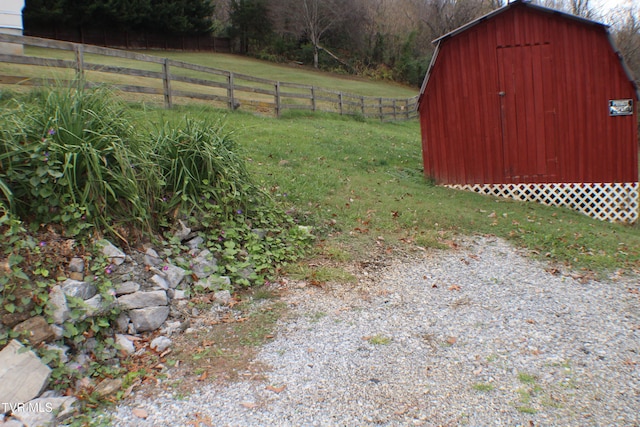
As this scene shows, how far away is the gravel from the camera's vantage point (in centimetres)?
319

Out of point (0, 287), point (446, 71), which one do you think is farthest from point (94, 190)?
point (446, 71)

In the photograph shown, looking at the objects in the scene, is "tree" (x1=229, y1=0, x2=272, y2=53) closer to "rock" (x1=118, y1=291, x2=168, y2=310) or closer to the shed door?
the shed door

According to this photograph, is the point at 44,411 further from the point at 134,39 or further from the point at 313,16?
the point at 313,16

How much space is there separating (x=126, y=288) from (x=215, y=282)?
35.0 inches

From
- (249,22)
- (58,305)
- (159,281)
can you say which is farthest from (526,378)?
(249,22)

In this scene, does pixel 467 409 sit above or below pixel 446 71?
below

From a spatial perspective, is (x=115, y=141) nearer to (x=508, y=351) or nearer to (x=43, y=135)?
(x=43, y=135)

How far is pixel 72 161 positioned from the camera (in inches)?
173

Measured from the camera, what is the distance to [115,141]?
189 inches

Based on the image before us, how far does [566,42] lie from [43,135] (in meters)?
9.34

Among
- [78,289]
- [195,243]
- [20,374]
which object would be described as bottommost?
[20,374]

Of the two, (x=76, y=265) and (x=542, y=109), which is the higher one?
(x=542, y=109)

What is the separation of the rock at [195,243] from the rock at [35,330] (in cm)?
168

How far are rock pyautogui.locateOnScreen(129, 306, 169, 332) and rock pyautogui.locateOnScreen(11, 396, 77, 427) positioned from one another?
88 cm
